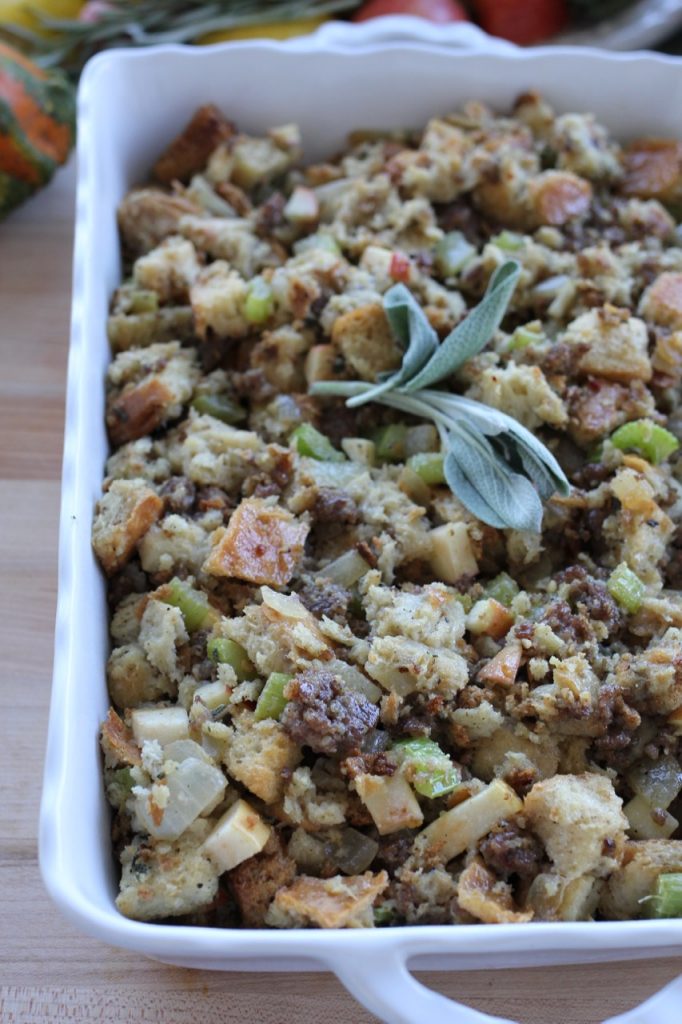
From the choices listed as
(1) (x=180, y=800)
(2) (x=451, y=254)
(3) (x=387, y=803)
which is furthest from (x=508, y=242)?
(1) (x=180, y=800)

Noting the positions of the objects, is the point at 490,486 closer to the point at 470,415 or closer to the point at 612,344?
the point at 470,415

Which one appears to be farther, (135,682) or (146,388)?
(146,388)

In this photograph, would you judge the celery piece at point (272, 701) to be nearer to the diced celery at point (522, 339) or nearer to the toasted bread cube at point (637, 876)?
the toasted bread cube at point (637, 876)

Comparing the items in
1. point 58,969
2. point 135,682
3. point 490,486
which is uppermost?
point 490,486

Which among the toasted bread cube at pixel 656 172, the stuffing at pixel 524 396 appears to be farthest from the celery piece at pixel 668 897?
the toasted bread cube at pixel 656 172

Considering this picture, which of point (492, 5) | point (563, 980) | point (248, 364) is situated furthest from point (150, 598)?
point (492, 5)

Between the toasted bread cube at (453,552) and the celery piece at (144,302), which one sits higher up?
the celery piece at (144,302)
